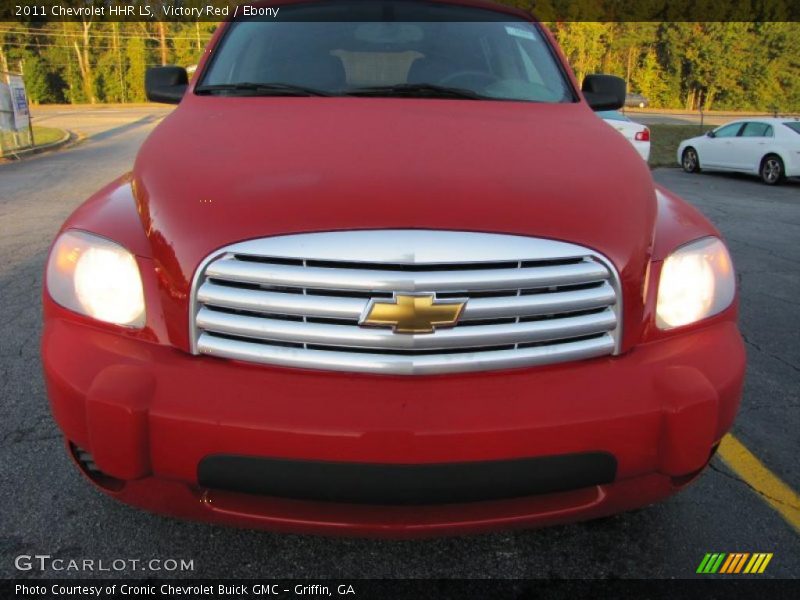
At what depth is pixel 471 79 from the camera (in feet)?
9.02

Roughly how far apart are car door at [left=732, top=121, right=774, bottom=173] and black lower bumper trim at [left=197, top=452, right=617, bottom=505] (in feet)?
48.2

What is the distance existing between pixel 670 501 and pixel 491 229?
54.7 inches

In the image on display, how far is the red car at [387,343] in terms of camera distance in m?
1.51

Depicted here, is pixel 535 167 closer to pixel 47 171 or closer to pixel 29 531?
pixel 29 531

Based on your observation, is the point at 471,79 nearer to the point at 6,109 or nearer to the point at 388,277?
the point at 388,277

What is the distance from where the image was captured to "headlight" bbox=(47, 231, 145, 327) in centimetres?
172

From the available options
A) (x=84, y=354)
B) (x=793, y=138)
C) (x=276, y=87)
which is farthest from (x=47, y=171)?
(x=793, y=138)

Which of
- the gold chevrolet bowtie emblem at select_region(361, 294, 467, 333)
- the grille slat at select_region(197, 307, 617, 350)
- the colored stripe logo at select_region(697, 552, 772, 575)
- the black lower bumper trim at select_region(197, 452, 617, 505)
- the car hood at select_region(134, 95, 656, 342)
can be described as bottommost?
the colored stripe logo at select_region(697, 552, 772, 575)

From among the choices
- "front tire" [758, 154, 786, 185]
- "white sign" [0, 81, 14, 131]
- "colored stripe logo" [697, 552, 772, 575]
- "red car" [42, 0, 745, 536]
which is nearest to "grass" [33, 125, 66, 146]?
"white sign" [0, 81, 14, 131]

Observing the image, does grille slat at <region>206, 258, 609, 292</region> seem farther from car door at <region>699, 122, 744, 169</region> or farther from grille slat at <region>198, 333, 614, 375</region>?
car door at <region>699, 122, 744, 169</region>

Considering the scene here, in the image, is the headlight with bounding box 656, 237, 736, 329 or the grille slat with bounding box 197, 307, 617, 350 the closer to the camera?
the grille slat with bounding box 197, 307, 617, 350

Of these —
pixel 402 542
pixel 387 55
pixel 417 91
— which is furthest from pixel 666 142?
pixel 402 542

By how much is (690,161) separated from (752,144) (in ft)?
6.07

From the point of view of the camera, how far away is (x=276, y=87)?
256 centimetres
